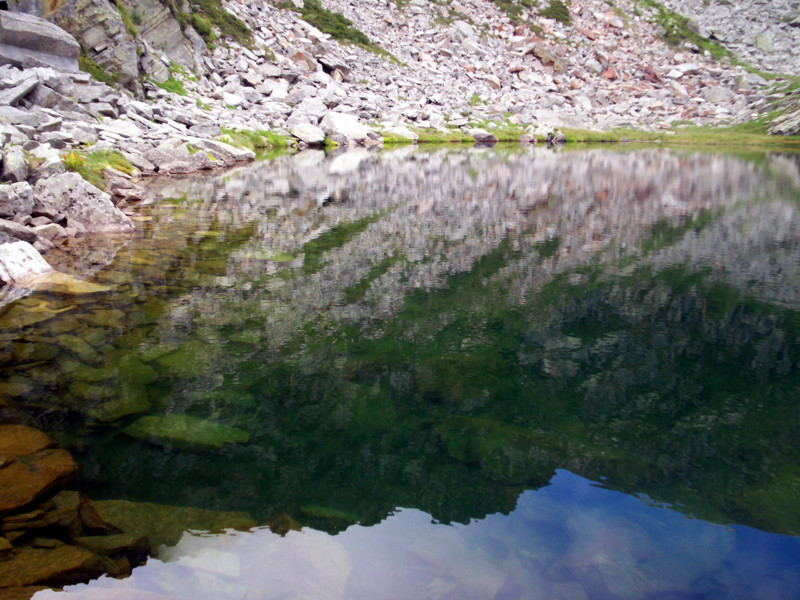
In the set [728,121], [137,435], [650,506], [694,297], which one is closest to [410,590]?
[650,506]

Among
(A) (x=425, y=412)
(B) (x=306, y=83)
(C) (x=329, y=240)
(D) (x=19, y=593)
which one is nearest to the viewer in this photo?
(D) (x=19, y=593)

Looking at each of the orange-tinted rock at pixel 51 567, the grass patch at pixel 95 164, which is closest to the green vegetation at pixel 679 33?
the grass patch at pixel 95 164

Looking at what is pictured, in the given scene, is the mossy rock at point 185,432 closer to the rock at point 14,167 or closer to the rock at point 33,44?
the rock at point 14,167

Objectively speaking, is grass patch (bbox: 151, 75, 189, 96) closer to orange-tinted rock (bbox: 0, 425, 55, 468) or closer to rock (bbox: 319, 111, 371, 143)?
rock (bbox: 319, 111, 371, 143)

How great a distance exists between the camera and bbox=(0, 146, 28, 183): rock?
568 inches

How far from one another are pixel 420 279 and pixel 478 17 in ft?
333

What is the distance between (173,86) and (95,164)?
25.2 m

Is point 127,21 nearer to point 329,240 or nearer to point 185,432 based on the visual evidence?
point 329,240

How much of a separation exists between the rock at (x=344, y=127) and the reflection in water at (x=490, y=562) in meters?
52.3

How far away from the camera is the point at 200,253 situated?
1377cm

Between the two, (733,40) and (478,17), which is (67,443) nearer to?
(478,17)

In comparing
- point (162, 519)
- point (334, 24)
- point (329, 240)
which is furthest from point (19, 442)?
point (334, 24)

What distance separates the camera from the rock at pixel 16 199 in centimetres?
1312

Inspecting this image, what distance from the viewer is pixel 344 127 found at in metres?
53.7
